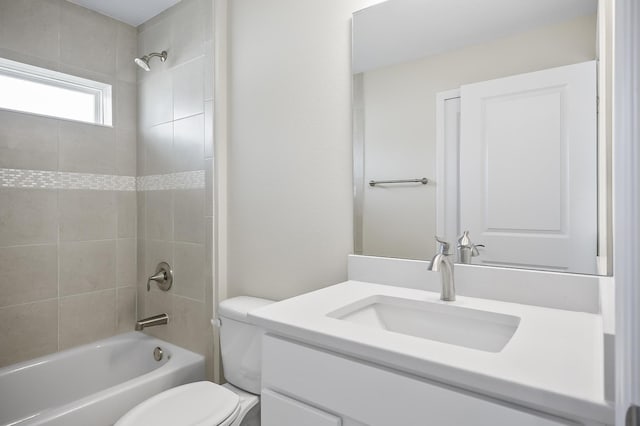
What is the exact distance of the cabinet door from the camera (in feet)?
2.76

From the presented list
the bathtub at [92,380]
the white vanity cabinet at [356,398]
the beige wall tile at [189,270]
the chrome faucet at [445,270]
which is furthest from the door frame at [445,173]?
the bathtub at [92,380]

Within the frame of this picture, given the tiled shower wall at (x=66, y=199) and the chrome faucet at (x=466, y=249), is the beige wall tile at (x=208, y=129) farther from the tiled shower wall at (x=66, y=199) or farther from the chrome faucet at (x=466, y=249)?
the chrome faucet at (x=466, y=249)

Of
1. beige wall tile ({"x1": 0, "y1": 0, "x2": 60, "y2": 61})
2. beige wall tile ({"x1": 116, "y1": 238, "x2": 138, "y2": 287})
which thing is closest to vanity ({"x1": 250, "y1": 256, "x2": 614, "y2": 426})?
beige wall tile ({"x1": 116, "y1": 238, "x2": 138, "y2": 287})

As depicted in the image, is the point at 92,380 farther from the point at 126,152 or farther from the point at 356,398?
the point at 356,398

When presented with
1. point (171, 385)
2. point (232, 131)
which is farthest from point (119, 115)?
point (171, 385)

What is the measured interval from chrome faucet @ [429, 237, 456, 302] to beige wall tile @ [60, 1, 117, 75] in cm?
221

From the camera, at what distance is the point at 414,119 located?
4.30 feet

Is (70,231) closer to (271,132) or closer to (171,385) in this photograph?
(171,385)

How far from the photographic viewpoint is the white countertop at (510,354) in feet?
1.93

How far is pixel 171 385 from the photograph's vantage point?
→ 1733mm

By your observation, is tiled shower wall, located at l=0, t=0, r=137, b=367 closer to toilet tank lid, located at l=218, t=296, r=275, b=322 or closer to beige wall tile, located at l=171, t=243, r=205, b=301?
beige wall tile, located at l=171, t=243, r=205, b=301

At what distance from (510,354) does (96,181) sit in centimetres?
227

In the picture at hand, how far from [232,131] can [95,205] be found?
992mm

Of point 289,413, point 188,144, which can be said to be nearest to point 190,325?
point 188,144
